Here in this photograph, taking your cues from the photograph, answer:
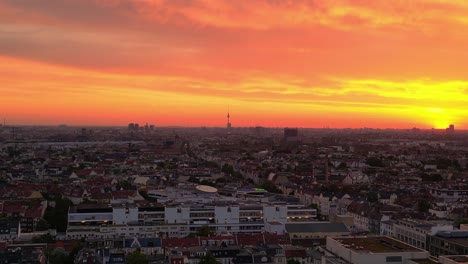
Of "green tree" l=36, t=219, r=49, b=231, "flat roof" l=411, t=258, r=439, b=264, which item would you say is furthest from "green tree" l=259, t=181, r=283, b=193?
"flat roof" l=411, t=258, r=439, b=264

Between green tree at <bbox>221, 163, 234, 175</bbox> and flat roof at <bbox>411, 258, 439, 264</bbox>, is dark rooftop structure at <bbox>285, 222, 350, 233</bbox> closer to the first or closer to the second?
flat roof at <bbox>411, 258, 439, 264</bbox>

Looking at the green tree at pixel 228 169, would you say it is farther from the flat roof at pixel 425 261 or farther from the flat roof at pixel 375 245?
the flat roof at pixel 425 261

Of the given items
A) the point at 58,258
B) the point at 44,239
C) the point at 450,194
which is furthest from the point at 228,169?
the point at 58,258

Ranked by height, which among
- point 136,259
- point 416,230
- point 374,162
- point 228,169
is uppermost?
point 374,162

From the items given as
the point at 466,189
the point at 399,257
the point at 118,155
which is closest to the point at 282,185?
the point at 466,189

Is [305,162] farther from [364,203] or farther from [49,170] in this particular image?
[364,203]

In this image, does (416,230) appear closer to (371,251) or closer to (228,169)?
(371,251)

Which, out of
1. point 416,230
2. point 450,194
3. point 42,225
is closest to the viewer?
point 416,230

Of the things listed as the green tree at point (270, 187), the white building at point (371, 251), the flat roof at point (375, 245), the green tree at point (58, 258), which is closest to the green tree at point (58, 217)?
the green tree at point (58, 258)
